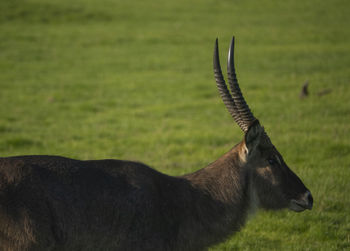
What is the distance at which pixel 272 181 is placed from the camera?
4.75 m

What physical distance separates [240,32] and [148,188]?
27464mm

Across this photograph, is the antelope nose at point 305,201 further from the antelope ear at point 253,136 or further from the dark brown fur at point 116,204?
the antelope ear at point 253,136

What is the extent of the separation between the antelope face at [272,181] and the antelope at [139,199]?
10mm

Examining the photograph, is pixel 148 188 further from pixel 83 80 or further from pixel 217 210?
pixel 83 80

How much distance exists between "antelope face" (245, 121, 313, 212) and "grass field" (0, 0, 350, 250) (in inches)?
56.6

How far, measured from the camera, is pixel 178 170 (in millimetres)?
9047

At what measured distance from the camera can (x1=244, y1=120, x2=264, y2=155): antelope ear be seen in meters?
4.32

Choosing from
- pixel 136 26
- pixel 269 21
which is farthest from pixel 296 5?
pixel 136 26

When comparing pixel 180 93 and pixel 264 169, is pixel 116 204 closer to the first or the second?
pixel 264 169

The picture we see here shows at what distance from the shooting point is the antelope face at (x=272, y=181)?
472 centimetres

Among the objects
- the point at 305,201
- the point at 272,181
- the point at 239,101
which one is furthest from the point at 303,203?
the point at 239,101

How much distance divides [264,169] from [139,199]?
1378 millimetres

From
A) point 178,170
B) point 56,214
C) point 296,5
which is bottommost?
point 178,170

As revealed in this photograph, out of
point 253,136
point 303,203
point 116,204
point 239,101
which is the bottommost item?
point 303,203
